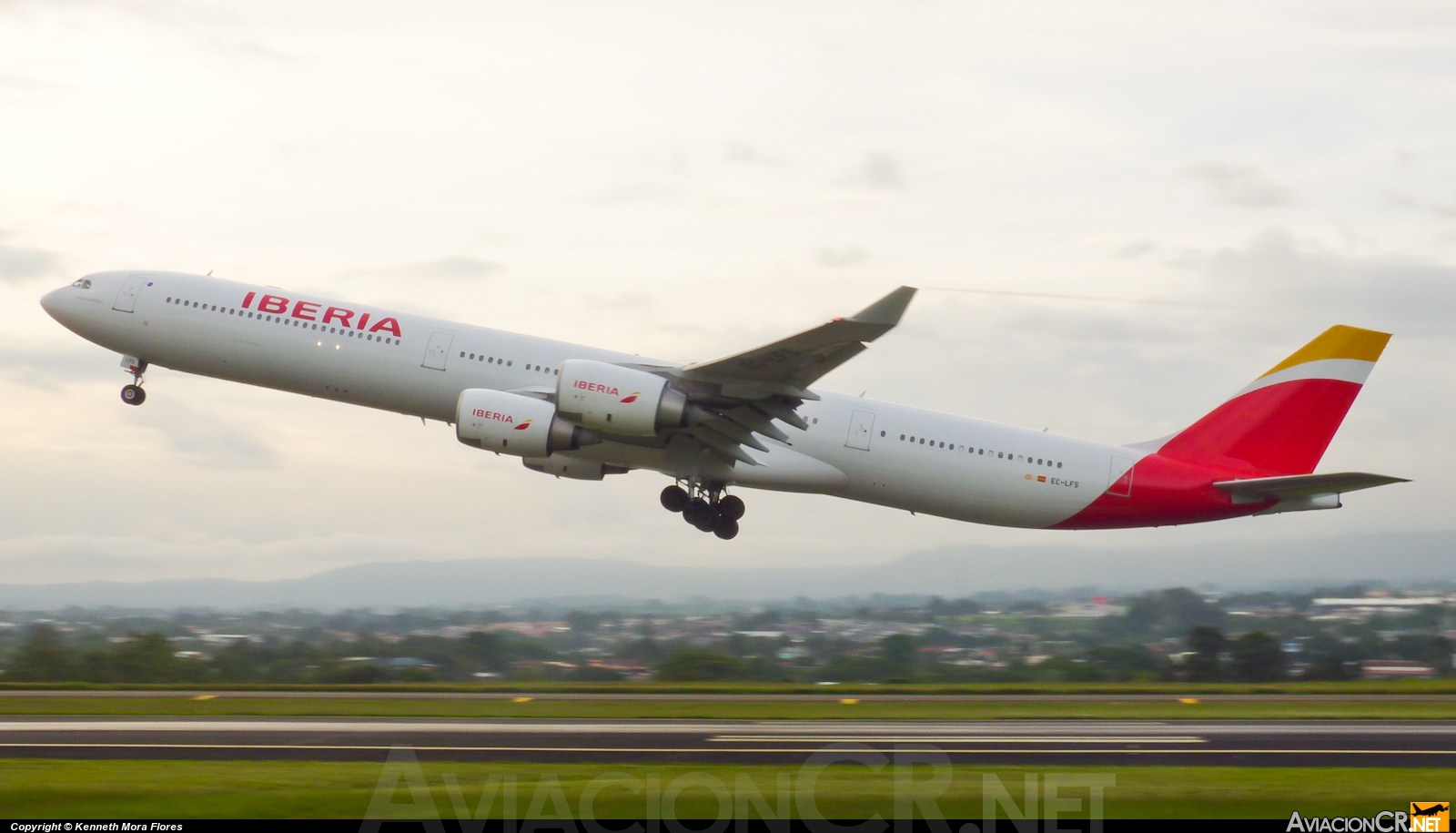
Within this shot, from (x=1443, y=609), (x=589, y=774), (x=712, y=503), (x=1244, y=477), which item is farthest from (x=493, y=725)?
(x=1443, y=609)

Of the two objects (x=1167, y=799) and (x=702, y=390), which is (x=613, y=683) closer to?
(x=702, y=390)

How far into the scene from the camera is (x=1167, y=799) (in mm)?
16500

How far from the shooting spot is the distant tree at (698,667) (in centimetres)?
3375

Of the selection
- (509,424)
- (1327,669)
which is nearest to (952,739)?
(509,424)

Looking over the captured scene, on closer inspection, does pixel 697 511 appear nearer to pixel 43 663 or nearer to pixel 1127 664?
pixel 1127 664

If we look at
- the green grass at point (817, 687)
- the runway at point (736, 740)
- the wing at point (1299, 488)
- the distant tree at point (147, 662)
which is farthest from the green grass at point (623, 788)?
the distant tree at point (147, 662)

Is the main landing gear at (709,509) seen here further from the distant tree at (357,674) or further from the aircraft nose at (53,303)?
the aircraft nose at (53,303)

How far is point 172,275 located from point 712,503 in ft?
46.0

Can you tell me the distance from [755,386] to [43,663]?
21388 millimetres

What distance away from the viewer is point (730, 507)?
32.1 meters

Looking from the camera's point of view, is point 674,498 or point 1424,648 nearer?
point 674,498

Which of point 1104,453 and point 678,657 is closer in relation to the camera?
point 1104,453

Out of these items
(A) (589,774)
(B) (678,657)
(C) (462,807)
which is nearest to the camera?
(C) (462,807)

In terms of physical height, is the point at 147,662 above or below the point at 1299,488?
below
